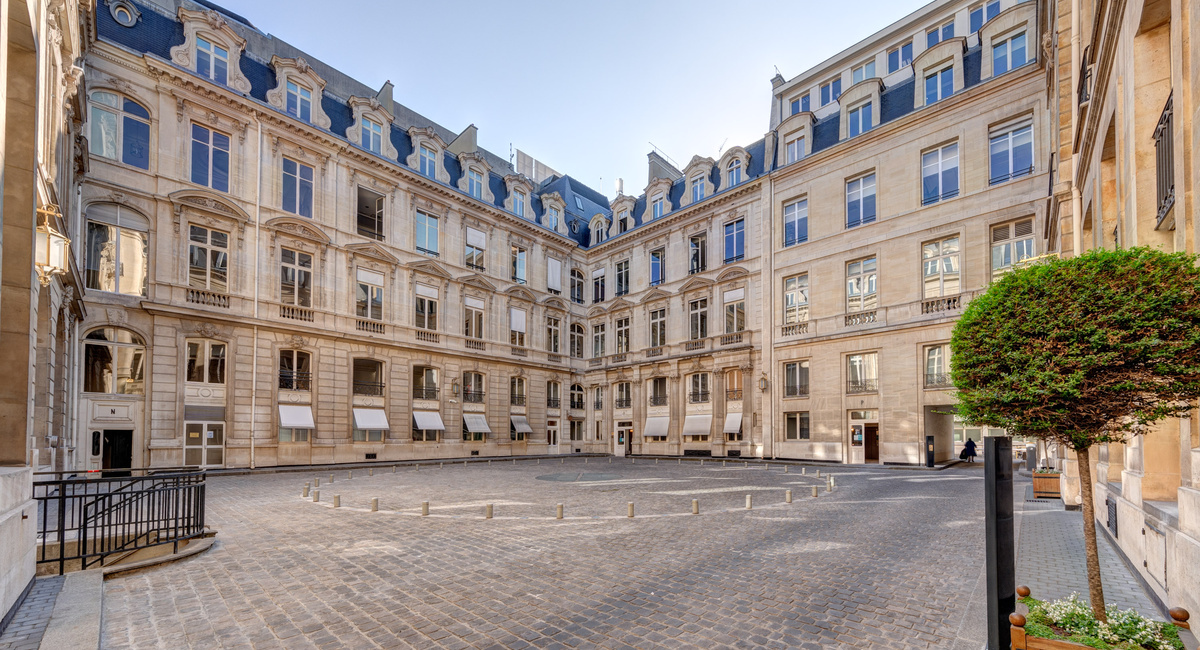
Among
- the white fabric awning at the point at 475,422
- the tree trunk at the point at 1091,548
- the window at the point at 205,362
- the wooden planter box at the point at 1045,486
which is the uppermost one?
the window at the point at 205,362

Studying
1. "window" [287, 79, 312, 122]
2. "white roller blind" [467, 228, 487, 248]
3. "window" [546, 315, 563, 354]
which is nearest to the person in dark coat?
"window" [546, 315, 563, 354]

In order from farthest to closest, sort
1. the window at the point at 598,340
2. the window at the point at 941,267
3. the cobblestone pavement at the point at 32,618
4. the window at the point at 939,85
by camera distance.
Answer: the window at the point at 598,340
the window at the point at 939,85
the window at the point at 941,267
the cobblestone pavement at the point at 32,618

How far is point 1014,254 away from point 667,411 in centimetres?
2070

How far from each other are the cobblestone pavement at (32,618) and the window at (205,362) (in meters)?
20.0

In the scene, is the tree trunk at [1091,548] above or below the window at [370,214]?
below

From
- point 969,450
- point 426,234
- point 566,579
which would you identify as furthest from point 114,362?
point 969,450

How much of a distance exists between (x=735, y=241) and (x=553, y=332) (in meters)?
14.5

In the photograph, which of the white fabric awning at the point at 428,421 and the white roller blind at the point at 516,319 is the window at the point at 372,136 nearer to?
the white roller blind at the point at 516,319

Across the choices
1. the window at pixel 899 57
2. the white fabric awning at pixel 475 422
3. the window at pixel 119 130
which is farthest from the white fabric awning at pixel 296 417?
the window at pixel 899 57

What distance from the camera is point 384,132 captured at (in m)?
31.9

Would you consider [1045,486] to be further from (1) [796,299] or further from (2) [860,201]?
(2) [860,201]

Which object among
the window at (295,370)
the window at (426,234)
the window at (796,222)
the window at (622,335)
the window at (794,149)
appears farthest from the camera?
the window at (622,335)

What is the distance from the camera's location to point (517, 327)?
38.3 meters

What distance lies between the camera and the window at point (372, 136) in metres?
31.2
